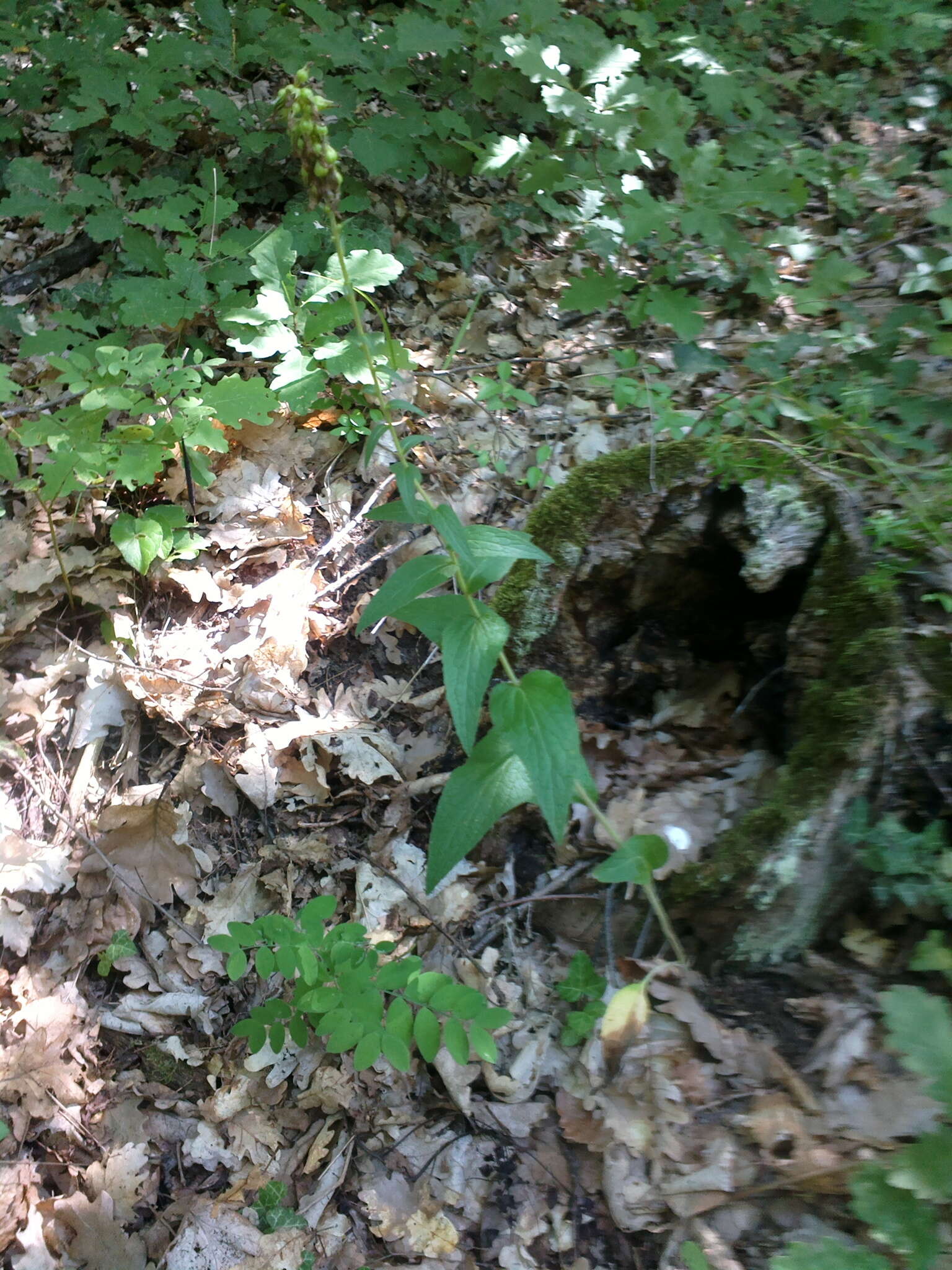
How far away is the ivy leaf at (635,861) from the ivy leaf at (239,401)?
193 centimetres

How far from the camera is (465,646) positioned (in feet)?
5.27

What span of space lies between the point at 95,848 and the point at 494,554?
1744 mm

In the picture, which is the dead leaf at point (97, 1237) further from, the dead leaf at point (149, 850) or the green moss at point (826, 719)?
the green moss at point (826, 719)

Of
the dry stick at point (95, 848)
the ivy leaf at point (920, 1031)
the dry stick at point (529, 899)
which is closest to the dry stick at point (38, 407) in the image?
the dry stick at point (95, 848)

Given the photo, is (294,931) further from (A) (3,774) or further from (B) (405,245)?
(B) (405,245)

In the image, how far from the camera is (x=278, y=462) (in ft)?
11.0

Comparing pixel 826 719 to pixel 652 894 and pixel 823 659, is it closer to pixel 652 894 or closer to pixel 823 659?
pixel 823 659

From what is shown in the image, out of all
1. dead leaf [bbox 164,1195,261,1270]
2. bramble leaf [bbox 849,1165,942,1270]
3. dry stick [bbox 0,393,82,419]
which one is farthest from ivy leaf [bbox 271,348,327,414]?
bramble leaf [bbox 849,1165,942,1270]

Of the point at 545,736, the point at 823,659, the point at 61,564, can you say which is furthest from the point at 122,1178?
the point at 823,659

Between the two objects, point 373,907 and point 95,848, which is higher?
point 95,848

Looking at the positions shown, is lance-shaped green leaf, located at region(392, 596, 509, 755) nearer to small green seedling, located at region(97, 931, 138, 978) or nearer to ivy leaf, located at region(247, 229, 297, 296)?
small green seedling, located at region(97, 931, 138, 978)

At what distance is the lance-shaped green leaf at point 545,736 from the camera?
4.96ft

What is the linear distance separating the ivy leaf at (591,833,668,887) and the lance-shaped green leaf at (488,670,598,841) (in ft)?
0.93

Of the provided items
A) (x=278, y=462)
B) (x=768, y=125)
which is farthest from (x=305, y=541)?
(x=768, y=125)
